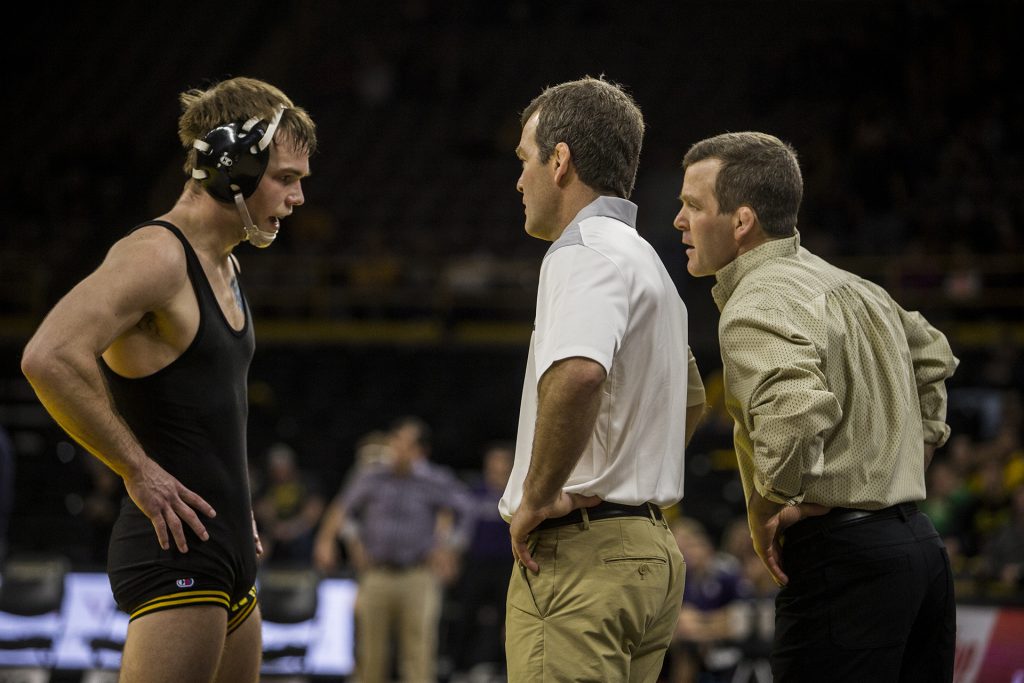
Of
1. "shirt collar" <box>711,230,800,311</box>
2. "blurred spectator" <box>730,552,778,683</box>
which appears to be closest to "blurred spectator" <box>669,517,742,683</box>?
"blurred spectator" <box>730,552,778,683</box>

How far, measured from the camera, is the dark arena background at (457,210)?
10453 mm

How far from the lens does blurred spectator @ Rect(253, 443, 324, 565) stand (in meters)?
11.5

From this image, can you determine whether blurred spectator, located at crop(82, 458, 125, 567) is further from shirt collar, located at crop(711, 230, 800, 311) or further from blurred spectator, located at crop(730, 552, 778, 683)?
shirt collar, located at crop(711, 230, 800, 311)

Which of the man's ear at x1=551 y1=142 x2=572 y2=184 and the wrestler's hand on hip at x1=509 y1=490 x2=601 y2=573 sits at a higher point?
the man's ear at x1=551 y1=142 x2=572 y2=184

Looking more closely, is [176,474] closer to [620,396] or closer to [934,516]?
[620,396]

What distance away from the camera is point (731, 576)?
9641mm

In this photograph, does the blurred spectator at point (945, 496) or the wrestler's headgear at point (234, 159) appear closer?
the wrestler's headgear at point (234, 159)

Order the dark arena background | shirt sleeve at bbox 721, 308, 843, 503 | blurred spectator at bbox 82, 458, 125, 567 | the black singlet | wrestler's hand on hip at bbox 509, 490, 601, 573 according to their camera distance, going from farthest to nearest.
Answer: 1. blurred spectator at bbox 82, 458, 125, 567
2. the dark arena background
3. the black singlet
4. shirt sleeve at bbox 721, 308, 843, 503
5. wrestler's hand on hip at bbox 509, 490, 601, 573

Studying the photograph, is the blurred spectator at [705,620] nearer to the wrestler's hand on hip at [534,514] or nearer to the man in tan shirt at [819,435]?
the man in tan shirt at [819,435]

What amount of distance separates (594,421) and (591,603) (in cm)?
44

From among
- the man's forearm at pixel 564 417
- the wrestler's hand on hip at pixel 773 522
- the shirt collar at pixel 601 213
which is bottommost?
the wrestler's hand on hip at pixel 773 522

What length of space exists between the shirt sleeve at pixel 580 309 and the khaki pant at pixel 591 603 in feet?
1.44

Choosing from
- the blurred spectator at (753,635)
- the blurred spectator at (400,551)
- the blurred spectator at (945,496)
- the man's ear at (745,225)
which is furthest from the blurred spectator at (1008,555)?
the man's ear at (745,225)

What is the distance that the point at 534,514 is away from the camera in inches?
116
